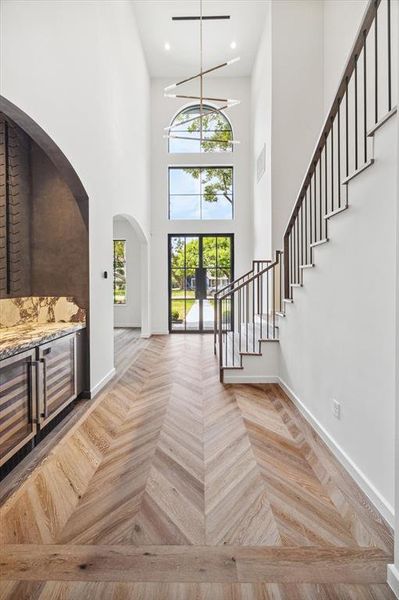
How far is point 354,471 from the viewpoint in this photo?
234 cm

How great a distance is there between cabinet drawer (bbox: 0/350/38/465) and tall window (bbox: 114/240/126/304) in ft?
26.4

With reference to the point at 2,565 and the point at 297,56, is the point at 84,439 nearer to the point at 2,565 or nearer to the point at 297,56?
the point at 2,565

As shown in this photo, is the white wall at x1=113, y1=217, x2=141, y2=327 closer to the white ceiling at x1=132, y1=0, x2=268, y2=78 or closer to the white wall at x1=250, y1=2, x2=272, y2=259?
the white wall at x1=250, y1=2, x2=272, y2=259

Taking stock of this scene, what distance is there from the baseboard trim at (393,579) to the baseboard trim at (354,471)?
1.18ft

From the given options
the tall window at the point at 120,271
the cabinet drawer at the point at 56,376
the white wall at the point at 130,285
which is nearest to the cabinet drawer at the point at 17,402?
the cabinet drawer at the point at 56,376

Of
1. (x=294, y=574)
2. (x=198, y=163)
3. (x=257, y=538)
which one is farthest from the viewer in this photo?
(x=198, y=163)

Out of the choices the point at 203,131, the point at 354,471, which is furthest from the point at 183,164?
the point at 354,471

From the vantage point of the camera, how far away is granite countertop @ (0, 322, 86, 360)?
8.29 feet

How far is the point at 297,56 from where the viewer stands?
21.6 feet

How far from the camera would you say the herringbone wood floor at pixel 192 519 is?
1.59 metres

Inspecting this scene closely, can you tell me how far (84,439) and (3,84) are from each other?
2887mm

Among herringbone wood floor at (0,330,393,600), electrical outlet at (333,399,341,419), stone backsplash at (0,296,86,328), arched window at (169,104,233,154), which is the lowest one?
herringbone wood floor at (0,330,393,600)

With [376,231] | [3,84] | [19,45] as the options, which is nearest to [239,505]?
[376,231]

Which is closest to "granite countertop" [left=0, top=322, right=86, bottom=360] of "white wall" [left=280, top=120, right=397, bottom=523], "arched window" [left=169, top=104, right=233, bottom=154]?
"white wall" [left=280, top=120, right=397, bottom=523]
